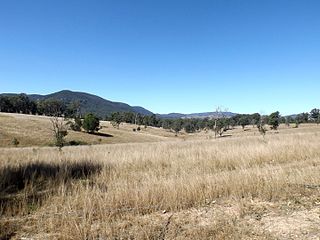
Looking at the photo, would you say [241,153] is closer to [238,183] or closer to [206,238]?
[238,183]

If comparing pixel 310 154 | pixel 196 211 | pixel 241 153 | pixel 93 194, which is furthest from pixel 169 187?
pixel 310 154

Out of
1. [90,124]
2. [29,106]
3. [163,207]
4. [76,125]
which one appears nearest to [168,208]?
[163,207]

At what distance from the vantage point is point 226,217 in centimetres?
583

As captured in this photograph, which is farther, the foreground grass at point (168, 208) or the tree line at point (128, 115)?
the tree line at point (128, 115)

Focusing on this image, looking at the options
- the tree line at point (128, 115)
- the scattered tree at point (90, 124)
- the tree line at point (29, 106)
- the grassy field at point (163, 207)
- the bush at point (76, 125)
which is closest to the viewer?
the grassy field at point (163, 207)

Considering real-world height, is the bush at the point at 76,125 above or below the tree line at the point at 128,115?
below

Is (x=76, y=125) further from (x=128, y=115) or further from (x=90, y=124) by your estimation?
(x=128, y=115)

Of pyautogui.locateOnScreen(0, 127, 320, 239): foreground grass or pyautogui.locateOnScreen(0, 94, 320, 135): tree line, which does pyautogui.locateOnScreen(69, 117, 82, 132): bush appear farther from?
pyautogui.locateOnScreen(0, 127, 320, 239): foreground grass

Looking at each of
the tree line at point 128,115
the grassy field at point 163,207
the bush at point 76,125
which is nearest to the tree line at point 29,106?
the tree line at point 128,115

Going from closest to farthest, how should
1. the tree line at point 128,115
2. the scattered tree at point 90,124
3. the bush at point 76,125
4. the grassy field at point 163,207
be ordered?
the grassy field at point 163,207 → the bush at point 76,125 → the scattered tree at point 90,124 → the tree line at point 128,115

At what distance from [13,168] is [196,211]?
6.01 m

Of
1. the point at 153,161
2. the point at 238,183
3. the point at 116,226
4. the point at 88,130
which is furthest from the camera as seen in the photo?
the point at 88,130

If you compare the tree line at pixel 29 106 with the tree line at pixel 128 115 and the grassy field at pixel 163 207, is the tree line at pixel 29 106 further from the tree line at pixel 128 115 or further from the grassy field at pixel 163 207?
the grassy field at pixel 163 207

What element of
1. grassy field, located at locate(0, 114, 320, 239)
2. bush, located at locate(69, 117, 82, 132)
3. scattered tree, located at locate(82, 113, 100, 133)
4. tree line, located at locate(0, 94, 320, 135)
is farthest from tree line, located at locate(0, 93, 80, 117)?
grassy field, located at locate(0, 114, 320, 239)
